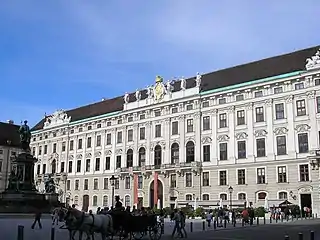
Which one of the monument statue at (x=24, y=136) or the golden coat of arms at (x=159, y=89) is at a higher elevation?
the golden coat of arms at (x=159, y=89)

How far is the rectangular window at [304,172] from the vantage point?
53.3 metres

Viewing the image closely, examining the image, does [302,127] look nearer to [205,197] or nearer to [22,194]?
[205,197]

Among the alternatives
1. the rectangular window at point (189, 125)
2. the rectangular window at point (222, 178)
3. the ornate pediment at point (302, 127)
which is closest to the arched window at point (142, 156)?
the rectangular window at point (189, 125)

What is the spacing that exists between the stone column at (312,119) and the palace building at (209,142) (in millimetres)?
126

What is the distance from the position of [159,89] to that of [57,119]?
29781 mm

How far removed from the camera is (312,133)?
5372 cm

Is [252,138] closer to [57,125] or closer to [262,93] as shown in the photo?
[262,93]

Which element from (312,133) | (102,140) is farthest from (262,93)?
(102,140)

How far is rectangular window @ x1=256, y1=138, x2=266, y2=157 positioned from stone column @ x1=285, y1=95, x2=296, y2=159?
3.54 m

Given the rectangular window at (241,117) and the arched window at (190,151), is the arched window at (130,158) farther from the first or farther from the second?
the rectangular window at (241,117)

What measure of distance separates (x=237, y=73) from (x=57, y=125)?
42.2 m

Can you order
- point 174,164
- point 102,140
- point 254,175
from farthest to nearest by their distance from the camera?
point 102,140 → point 174,164 → point 254,175

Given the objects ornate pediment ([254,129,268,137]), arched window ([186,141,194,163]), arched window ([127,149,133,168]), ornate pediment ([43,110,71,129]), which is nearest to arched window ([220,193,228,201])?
arched window ([186,141,194,163])

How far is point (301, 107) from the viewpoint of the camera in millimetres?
55531
